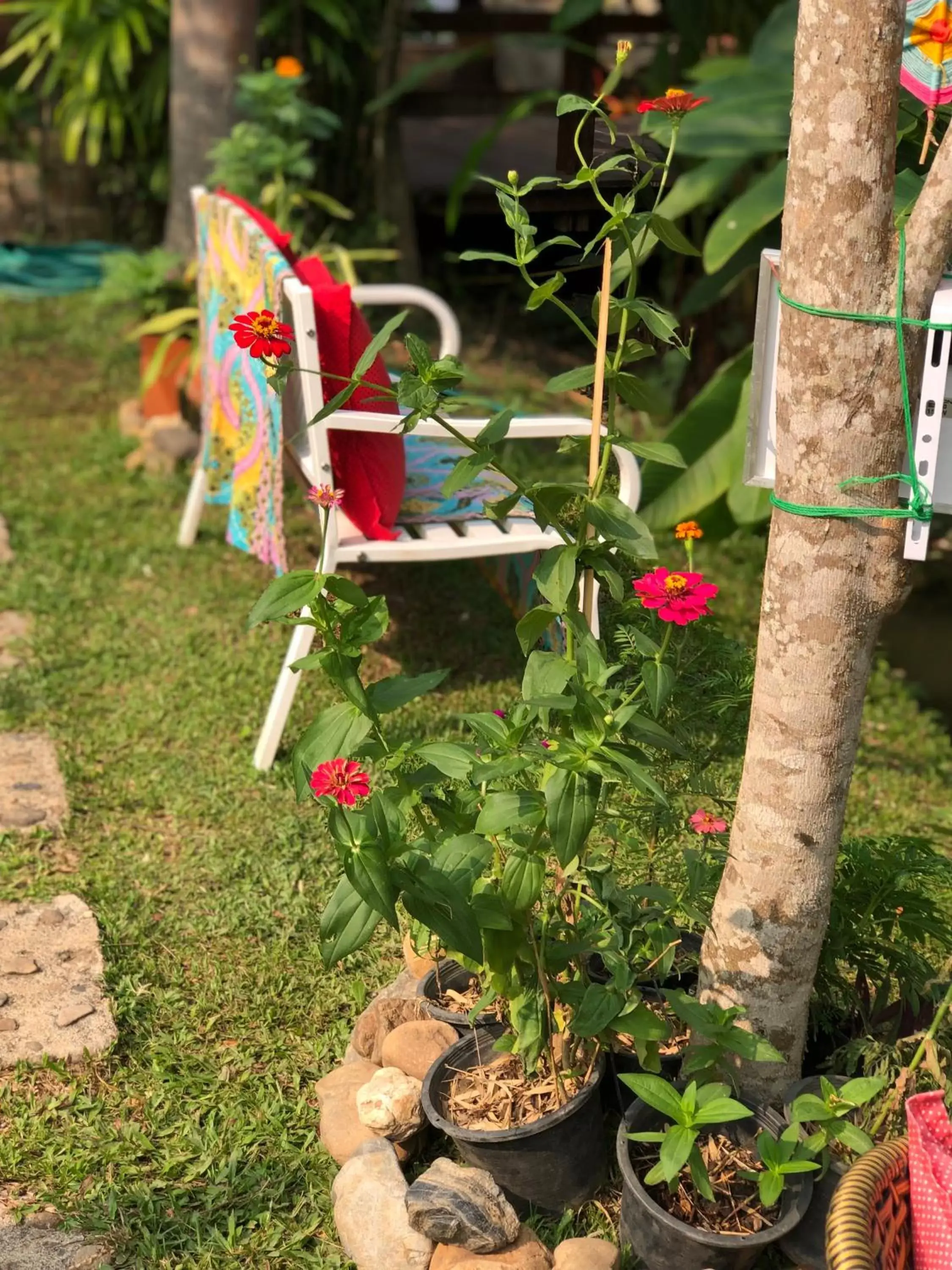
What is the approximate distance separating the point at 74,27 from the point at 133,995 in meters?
5.44

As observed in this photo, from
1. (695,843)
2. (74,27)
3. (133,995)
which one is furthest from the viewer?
(74,27)

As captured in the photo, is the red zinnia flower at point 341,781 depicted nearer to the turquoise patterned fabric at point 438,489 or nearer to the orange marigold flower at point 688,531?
the orange marigold flower at point 688,531

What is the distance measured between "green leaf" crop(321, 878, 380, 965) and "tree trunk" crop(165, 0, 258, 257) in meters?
4.29

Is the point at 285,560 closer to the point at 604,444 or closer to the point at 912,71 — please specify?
the point at 604,444

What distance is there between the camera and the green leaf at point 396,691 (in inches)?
72.6

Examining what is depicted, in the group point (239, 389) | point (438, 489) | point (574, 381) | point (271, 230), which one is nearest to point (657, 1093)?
point (574, 381)

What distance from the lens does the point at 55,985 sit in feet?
8.12

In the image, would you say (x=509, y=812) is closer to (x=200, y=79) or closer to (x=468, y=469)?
(x=468, y=469)

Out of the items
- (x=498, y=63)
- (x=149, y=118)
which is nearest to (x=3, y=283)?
(x=149, y=118)

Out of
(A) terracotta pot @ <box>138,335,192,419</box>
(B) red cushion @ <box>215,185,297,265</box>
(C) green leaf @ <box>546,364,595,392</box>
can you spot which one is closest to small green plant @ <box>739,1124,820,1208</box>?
(C) green leaf @ <box>546,364,595,392</box>

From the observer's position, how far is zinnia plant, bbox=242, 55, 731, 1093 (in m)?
1.75

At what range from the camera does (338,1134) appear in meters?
2.11

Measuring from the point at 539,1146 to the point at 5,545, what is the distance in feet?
9.66

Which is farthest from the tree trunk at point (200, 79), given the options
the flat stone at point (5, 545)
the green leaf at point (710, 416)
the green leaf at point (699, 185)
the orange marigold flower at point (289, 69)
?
the green leaf at point (710, 416)
